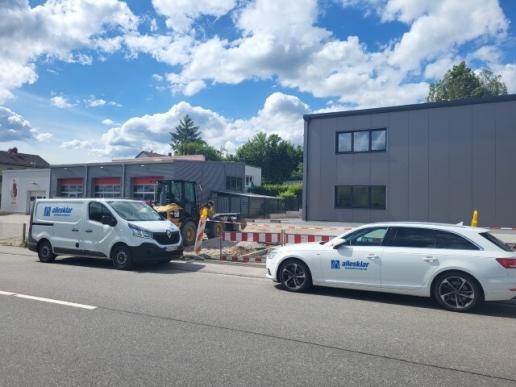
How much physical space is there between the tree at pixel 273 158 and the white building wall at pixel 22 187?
3987 centimetres

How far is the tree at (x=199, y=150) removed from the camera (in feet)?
276

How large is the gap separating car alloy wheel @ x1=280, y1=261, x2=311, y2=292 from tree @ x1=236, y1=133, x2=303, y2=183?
2719 inches

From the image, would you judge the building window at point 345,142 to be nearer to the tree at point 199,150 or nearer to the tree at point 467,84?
the tree at point 467,84

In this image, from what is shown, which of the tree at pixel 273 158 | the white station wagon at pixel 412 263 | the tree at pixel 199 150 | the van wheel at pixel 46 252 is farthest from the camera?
the tree at pixel 199 150

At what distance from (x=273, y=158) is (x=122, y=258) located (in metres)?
67.8

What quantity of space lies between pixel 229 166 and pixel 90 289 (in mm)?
33013

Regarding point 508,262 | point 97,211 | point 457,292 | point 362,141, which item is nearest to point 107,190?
point 362,141

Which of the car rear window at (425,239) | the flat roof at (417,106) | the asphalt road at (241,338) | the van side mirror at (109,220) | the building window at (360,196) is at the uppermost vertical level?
the flat roof at (417,106)

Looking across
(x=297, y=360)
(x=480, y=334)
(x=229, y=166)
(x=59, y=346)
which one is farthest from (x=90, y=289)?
(x=229, y=166)

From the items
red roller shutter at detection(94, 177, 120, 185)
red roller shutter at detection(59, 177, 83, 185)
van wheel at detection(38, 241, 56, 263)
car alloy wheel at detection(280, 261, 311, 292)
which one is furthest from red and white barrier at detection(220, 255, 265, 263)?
red roller shutter at detection(59, 177, 83, 185)

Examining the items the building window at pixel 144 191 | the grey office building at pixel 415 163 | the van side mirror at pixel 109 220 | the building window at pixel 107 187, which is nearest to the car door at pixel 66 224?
the van side mirror at pixel 109 220

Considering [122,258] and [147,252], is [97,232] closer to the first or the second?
[122,258]

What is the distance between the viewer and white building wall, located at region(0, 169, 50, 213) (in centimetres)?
4410

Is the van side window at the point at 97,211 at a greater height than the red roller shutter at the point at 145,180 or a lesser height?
lesser
